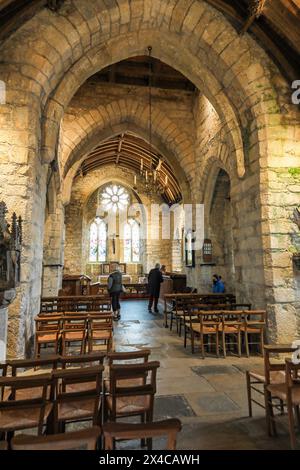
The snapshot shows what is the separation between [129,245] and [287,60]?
12.8 meters

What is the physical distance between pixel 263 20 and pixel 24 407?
17.7 feet

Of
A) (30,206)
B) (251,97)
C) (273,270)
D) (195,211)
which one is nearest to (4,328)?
(30,206)

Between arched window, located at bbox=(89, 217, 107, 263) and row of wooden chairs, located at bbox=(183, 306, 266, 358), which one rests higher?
arched window, located at bbox=(89, 217, 107, 263)

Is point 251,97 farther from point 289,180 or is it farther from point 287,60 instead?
point 289,180

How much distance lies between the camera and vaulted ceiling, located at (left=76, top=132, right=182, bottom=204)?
1150cm

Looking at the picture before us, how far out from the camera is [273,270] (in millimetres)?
4090

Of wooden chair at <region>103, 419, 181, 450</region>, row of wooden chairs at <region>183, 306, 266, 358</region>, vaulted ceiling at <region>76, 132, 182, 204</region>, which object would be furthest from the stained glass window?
wooden chair at <region>103, 419, 181, 450</region>

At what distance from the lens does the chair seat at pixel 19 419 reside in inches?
60.5

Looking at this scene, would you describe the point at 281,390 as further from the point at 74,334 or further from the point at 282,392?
the point at 74,334

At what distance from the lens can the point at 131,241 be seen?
1639 centimetres

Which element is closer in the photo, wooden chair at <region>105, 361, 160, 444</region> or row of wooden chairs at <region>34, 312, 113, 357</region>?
wooden chair at <region>105, 361, 160, 444</region>

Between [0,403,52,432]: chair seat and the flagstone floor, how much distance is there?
0.61 metres

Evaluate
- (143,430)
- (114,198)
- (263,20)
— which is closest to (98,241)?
(114,198)

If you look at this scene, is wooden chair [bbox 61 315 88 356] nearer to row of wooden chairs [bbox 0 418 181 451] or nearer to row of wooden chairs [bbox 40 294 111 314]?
row of wooden chairs [bbox 40 294 111 314]
